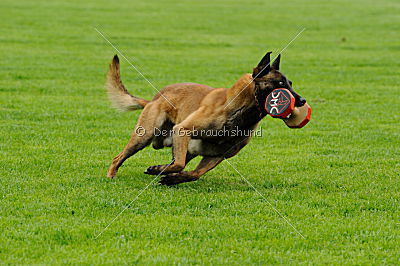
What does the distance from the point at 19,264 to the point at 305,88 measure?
1329 cm

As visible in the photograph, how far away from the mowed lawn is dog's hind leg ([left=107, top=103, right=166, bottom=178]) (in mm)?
196

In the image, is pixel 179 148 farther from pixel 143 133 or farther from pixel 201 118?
pixel 143 133

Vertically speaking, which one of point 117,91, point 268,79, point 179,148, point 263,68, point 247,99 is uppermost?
point 263,68

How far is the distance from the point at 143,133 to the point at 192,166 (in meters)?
1.58

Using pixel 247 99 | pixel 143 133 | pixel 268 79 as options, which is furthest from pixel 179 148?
pixel 268 79

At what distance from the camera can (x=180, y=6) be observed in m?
40.5

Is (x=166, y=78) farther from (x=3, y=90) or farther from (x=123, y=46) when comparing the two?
(x=123, y=46)

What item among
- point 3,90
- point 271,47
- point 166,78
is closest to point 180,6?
point 271,47

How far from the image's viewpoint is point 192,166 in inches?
395

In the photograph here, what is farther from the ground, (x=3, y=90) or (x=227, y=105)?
(x=227, y=105)

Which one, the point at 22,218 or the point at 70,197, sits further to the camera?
the point at 70,197

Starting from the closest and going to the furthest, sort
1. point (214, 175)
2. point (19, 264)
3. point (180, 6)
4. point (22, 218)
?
point (19, 264) → point (22, 218) → point (214, 175) → point (180, 6)

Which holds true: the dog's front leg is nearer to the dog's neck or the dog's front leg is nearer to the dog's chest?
the dog's chest

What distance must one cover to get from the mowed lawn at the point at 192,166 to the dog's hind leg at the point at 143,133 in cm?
20
